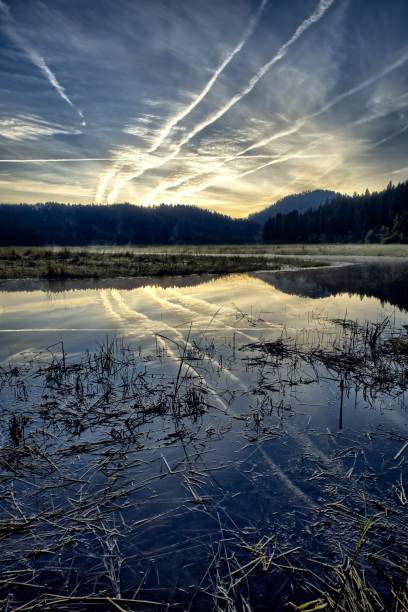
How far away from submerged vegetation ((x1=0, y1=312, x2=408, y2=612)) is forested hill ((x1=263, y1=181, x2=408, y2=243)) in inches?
4743

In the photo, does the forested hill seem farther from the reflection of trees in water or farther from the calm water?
the calm water

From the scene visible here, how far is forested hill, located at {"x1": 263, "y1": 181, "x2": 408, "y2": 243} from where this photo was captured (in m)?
126

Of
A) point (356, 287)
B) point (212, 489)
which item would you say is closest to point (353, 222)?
point (356, 287)

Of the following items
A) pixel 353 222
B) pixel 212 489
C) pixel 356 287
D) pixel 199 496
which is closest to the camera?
pixel 199 496

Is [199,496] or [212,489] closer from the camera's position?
[199,496]

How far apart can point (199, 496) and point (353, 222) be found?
6228 inches

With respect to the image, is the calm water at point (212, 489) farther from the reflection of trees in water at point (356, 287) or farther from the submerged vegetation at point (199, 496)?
the reflection of trees in water at point (356, 287)

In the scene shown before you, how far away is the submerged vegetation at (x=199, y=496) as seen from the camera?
11.5ft

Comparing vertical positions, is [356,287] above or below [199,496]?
below

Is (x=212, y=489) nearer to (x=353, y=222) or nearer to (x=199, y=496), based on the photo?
(x=199, y=496)

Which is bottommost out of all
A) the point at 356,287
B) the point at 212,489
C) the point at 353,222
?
the point at 356,287

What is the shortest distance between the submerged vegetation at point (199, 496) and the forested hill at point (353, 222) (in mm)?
120474

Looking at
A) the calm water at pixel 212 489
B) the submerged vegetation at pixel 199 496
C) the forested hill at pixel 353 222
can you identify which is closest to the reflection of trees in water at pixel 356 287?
the calm water at pixel 212 489

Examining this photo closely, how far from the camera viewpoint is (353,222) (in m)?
147
